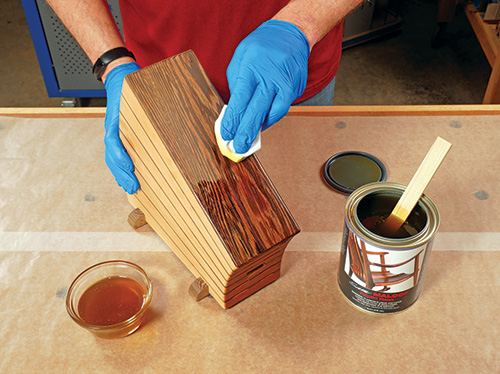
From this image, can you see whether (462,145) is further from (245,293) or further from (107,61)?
(107,61)

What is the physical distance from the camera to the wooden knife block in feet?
2.53

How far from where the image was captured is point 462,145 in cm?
113

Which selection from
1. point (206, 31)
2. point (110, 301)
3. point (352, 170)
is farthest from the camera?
point (206, 31)

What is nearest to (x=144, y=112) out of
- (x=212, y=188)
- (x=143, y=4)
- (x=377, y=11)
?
(x=212, y=188)

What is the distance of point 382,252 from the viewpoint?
706mm

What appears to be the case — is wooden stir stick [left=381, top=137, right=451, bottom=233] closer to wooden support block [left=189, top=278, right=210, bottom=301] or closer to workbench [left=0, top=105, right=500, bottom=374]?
workbench [left=0, top=105, right=500, bottom=374]

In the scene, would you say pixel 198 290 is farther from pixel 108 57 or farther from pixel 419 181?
pixel 108 57

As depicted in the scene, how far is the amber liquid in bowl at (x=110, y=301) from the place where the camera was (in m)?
→ 0.79

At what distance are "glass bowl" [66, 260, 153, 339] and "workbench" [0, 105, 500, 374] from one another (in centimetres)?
4

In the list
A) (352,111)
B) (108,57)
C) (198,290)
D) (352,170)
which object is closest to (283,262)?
(198,290)

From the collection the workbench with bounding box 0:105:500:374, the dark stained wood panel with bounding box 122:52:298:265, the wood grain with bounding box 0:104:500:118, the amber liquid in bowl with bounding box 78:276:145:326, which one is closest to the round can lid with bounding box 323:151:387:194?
the workbench with bounding box 0:105:500:374

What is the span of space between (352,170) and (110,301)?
58 cm

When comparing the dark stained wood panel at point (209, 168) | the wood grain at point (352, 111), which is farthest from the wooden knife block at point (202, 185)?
the wood grain at point (352, 111)

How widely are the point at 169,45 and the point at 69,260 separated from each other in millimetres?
604
